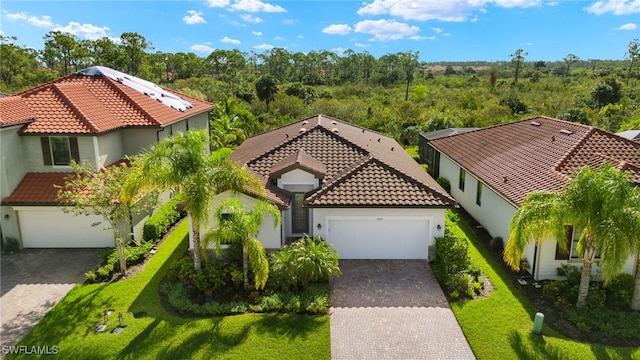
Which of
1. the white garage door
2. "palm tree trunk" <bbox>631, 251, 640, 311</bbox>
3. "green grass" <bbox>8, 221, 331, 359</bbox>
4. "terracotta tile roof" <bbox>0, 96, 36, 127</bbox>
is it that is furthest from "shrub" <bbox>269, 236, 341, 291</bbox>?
"terracotta tile roof" <bbox>0, 96, 36, 127</bbox>

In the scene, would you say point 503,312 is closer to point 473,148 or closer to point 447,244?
point 447,244

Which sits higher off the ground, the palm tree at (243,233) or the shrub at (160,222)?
the palm tree at (243,233)

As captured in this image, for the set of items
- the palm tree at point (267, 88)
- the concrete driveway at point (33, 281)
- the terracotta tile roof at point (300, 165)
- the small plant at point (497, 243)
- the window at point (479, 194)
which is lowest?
the concrete driveway at point (33, 281)

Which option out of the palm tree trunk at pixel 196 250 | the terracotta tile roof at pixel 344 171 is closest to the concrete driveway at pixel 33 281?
the palm tree trunk at pixel 196 250

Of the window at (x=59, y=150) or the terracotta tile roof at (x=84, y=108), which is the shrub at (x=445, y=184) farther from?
the window at (x=59, y=150)

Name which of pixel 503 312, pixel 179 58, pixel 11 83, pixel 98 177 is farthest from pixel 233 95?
pixel 503 312

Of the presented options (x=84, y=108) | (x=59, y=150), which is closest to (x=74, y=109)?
(x=84, y=108)

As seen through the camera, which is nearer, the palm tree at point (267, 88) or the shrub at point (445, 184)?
the shrub at point (445, 184)

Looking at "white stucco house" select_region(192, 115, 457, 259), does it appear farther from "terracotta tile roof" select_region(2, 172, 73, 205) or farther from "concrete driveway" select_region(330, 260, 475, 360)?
"terracotta tile roof" select_region(2, 172, 73, 205)
